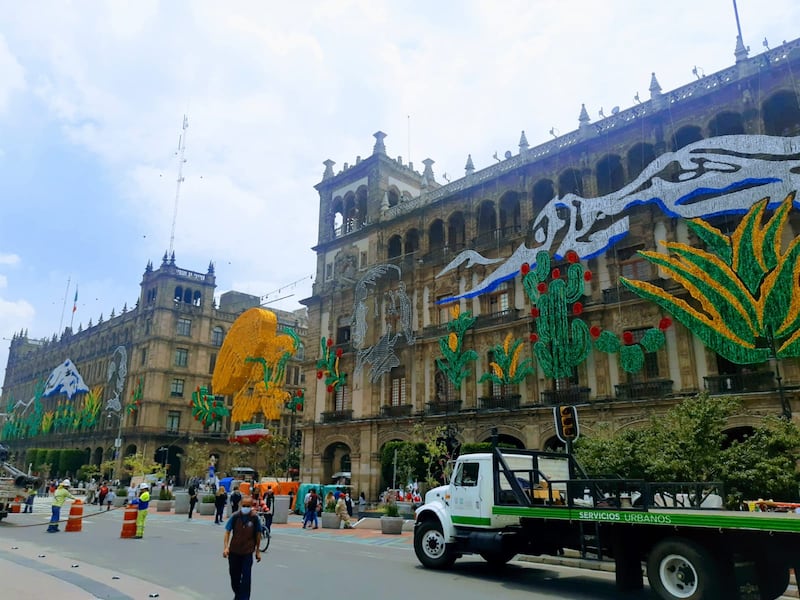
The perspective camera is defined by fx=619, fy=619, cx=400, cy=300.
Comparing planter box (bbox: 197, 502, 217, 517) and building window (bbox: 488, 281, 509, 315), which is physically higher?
building window (bbox: 488, 281, 509, 315)

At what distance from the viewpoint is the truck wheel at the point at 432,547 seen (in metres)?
13.2

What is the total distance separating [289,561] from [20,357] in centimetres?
10521

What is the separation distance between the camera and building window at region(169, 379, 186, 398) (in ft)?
214

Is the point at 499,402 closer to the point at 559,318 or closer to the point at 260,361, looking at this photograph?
the point at 559,318

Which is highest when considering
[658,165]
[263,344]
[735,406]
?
[658,165]

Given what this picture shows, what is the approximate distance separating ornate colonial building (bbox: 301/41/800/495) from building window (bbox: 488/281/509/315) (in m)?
0.13

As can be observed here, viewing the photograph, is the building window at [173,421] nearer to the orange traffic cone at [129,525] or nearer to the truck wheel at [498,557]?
the orange traffic cone at [129,525]

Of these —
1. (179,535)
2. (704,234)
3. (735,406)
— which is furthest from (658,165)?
(179,535)

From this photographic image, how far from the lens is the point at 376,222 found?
4056cm

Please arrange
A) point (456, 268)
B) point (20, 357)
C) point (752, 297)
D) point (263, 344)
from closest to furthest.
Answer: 1. point (752, 297)
2. point (456, 268)
3. point (263, 344)
4. point (20, 357)

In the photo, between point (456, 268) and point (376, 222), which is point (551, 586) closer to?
point (456, 268)

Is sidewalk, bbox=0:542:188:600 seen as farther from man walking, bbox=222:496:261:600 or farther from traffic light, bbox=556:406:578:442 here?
traffic light, bbox=556:406:578:442

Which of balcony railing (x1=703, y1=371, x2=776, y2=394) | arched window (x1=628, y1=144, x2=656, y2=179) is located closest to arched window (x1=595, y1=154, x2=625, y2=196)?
arched window (x1=628, y1=144, x2=656, y2=179)

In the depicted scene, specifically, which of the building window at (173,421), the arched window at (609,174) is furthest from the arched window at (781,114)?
the building window at (173,421)
